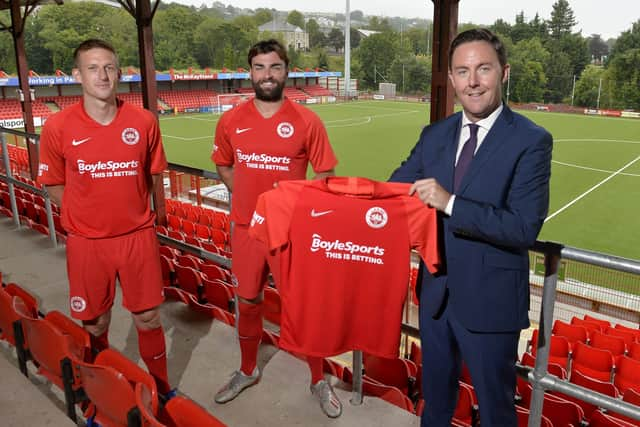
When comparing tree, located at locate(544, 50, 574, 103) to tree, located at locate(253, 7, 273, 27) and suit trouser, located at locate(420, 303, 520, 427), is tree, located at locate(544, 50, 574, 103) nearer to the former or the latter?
tree, located at locate(253, 7, 273, 27)

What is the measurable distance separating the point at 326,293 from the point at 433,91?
5.39 metres

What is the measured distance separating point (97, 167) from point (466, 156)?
5.89ft

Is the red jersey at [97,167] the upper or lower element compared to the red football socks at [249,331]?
upper

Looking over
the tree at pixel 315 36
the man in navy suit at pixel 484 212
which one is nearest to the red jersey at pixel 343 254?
the man in navy suit at pixel 484 212

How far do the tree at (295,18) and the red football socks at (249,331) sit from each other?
136m

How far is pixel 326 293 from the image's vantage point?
2328 mm

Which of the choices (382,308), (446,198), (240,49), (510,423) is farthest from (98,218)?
(240,49)

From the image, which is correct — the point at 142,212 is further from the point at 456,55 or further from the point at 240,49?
the point at 240,49

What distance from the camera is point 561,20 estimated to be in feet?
284

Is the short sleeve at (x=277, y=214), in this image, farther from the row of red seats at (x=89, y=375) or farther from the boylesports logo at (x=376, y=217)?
the row of red seats at (x=89, y=375)

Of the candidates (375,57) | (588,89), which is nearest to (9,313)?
(588,89)

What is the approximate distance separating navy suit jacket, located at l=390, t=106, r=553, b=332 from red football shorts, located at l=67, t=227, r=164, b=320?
156cm

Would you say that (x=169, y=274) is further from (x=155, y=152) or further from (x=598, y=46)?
A: (x=598, y=46)

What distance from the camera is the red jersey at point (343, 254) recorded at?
2.17 meters
